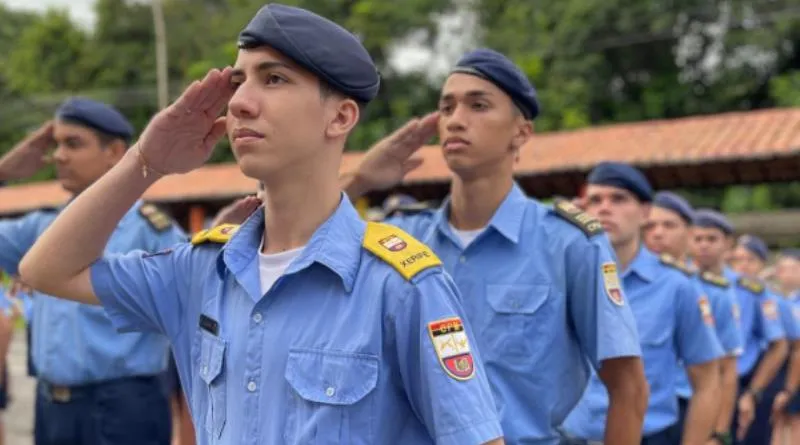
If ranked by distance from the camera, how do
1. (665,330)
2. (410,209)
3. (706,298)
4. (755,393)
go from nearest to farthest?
1. (410,209)
2. (665,330)
3. (706,298)
4. (755,393)

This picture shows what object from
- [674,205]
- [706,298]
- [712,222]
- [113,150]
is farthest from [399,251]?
[712,222]

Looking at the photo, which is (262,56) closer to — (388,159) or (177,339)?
(177,339)

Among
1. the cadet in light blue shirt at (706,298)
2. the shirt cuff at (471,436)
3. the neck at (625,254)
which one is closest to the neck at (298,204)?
the shirt cuff at (471,436)

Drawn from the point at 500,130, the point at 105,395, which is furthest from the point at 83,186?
the point at 500,130

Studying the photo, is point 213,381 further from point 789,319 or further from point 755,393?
point 789,319

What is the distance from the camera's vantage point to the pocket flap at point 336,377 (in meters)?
1.95

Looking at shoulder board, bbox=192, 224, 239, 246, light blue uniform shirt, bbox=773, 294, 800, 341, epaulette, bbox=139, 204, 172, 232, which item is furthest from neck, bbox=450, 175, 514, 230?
light blue uniform shirt, bbox=773, 294, 800, 341

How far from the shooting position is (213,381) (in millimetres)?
2145

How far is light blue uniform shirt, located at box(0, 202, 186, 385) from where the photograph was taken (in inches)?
183

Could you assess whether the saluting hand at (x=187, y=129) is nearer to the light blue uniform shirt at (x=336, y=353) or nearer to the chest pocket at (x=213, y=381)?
the light blue uniform shirt at (x=336, y=353)

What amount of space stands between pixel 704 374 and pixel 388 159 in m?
2.06

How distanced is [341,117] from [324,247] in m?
0.28

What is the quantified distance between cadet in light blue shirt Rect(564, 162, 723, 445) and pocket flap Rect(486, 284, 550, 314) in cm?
163

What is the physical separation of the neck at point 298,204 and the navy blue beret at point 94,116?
2614 millimetres
